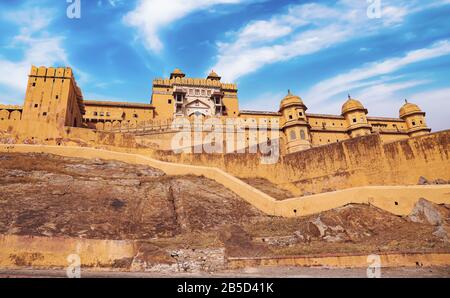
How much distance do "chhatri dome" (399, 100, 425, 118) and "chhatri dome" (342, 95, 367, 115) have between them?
29.8ft

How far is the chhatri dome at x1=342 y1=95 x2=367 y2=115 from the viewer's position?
47594mm

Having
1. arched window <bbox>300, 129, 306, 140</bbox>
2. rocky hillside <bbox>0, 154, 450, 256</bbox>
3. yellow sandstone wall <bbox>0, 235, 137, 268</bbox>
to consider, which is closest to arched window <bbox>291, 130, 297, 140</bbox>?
arched window <bbox>300, 129, 306, 140</bbox>

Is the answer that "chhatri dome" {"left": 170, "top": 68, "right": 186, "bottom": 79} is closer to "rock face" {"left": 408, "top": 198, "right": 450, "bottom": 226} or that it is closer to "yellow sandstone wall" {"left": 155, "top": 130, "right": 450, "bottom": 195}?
"yellow sandstone wall" {"left": 155, "top": 130, "right": 450, "bottom": 195}

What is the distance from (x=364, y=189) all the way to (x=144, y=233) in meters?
12.7

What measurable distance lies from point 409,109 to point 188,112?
38.9 m

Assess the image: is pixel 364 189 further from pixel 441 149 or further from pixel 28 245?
pixel 28 245

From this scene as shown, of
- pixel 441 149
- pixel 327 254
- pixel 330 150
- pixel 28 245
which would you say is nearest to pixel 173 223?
pixel 28 245

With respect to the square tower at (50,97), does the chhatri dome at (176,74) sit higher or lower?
higher

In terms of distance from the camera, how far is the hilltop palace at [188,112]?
33.3 meters

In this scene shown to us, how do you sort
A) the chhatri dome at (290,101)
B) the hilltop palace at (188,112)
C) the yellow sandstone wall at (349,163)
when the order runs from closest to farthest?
the yellow sandstone wall at (349,163) < the hilltop palace at (188,112) < the chhatri dome at (290,101)

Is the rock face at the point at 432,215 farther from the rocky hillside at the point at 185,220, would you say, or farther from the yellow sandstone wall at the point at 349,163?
the yellow sandstone wall at the point at 349,163

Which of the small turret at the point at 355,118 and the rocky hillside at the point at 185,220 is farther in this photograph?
the small turret at the point at 355,118

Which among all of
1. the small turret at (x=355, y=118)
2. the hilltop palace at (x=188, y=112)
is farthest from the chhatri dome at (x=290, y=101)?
the small turret at (x=355, y=118)

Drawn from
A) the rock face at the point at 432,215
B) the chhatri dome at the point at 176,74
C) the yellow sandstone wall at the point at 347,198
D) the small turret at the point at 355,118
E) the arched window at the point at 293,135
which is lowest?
the rock face at the point at 432,215
